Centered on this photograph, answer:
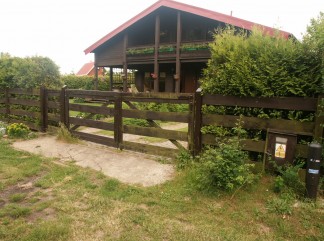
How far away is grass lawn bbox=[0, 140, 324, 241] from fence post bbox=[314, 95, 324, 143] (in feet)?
3.30

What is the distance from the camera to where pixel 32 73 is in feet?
31.5

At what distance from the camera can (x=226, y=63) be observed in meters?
4.87

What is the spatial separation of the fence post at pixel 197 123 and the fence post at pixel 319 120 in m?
2.09

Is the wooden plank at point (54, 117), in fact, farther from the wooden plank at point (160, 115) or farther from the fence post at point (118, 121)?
the wooden plank at point (160, 115)

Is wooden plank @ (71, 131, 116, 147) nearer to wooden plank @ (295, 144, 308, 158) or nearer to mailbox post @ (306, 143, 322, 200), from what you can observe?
wooden plank @ (295, 144, 308, 158)

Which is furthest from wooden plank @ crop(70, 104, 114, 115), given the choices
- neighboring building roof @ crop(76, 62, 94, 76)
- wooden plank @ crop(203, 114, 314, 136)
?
neighboring building roof @ crop(76, 62, 94, 76)

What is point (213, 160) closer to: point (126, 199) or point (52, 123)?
point (126, 199)

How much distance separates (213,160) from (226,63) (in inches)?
72.5

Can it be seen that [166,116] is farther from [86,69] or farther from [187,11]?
[86,69]

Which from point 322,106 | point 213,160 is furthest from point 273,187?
point 322,106

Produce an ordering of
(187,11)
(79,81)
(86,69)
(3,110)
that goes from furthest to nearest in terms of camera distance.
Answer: (86,69) → (79,81) → (187,11) → (3,110)

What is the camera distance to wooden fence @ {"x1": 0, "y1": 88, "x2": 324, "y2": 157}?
14.4 ft

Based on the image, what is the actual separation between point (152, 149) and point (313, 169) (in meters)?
3.50

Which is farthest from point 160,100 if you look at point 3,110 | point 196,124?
point 3,110
